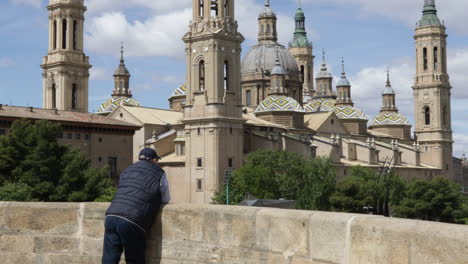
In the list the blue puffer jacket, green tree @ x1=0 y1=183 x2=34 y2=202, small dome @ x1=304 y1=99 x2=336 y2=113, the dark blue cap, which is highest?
small dome @ x1=304 y1=99 x2=336 y2=113

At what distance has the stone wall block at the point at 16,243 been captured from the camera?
8117 millimetres

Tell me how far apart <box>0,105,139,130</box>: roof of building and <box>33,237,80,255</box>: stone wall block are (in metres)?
40.4

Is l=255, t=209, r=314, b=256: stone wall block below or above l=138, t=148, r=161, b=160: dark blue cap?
below

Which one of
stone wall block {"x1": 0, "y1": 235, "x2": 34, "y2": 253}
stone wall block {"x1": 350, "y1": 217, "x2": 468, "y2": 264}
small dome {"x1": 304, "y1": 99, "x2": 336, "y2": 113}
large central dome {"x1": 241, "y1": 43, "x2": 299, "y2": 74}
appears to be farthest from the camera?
small dome {"x1": 304, "y1": 99, "x2": 336, "y2": 113}

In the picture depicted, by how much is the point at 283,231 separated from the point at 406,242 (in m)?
1.49

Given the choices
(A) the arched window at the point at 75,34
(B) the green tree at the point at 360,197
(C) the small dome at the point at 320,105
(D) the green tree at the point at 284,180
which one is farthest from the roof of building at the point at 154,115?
(C) the small dome at the point at 320,105

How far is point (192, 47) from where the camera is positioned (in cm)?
5688

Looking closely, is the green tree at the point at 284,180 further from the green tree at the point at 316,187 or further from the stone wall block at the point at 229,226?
the stone wall block at the point at 229,226

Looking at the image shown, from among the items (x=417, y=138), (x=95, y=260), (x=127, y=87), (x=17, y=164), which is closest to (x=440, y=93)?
(x=417, y=138)

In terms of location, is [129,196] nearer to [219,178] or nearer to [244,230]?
[244,230]

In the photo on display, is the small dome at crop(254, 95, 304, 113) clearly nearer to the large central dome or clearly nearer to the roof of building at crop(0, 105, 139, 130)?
the large central dome

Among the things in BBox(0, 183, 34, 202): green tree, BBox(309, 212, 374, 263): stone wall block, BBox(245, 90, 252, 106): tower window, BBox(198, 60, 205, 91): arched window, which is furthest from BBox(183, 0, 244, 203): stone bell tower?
BBox(309, 212, 374, 263): stone wall block

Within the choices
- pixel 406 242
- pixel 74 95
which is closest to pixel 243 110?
pixel 74 95

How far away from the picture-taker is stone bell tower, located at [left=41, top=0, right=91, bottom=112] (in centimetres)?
6216
